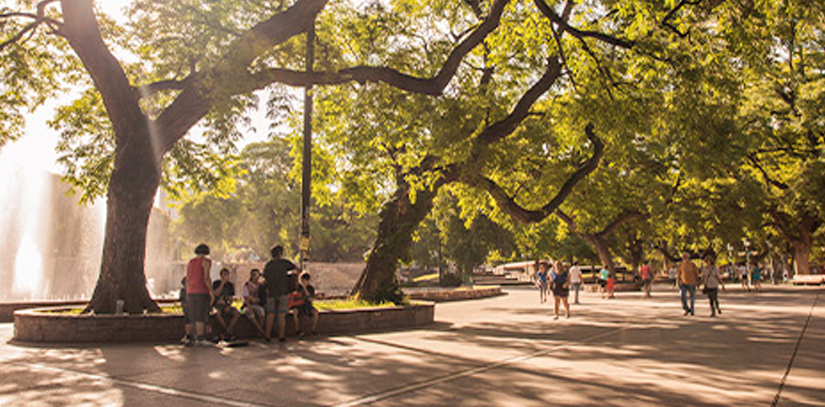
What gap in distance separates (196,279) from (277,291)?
151cm

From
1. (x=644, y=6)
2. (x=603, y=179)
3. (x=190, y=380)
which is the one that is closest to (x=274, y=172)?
(x=603, y=179)

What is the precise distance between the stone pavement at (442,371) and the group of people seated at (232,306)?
1.67ft

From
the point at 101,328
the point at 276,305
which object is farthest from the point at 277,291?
the point at 101,328

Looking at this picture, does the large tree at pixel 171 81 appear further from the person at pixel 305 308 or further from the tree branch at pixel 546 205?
the tree branch at pixel 546 205

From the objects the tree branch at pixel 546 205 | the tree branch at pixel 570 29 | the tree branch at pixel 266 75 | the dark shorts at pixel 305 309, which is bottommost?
→ the dark shorts at pixel 305 309

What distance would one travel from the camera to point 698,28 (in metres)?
13.8

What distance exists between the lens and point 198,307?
10.4m

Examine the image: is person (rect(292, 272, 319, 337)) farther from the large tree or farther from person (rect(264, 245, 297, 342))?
the large tree

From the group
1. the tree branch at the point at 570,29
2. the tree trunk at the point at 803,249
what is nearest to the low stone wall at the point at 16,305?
the tree branch at the point at 570,29

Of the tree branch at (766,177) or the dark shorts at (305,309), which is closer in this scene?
the dark shorts at (305,309)

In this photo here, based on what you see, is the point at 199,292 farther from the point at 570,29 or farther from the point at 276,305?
the point at 570,29

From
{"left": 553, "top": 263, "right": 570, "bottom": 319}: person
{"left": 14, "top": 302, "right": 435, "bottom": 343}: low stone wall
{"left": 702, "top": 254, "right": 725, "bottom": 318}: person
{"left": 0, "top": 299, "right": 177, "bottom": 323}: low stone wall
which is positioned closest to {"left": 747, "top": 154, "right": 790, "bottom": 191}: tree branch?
{"left": 702, "top": 254, "right": 725, "bottom": 318}: person

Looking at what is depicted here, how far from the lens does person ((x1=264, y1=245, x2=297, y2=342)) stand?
11164 millimetres

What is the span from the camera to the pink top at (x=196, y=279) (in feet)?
33.9
